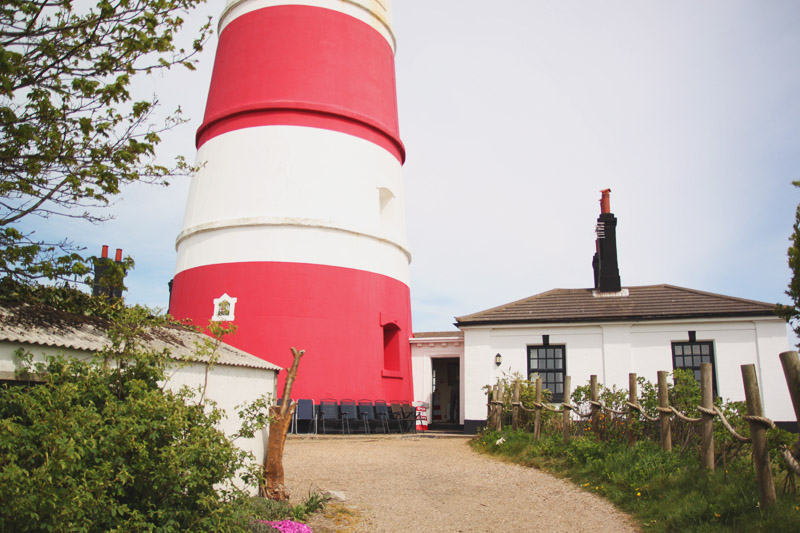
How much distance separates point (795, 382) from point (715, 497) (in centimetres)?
131

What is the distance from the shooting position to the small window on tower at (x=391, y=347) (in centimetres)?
1498

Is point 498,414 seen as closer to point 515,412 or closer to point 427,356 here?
point 515,412

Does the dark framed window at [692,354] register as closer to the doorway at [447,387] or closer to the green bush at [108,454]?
the doorway at [447,387]

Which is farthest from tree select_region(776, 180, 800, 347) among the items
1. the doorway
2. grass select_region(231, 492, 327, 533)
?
the doorway

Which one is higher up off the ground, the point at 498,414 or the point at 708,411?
the point at 708,411

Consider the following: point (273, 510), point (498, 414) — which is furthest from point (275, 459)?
point (498, 414)

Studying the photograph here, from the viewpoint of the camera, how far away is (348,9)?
49.9 ft

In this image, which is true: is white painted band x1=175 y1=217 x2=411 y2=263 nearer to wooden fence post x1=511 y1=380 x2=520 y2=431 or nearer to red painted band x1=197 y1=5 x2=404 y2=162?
red painted band x1=197 y1=5 x2=404 y2=162

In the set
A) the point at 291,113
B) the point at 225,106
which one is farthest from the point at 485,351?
the point at 225,106

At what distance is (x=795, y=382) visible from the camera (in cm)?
425

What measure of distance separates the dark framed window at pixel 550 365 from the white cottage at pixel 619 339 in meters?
0.02

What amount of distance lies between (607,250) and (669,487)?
11.2 m

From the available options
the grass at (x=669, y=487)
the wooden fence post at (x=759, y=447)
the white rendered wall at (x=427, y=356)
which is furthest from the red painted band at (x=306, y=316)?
the wooden fence post at (x=759, y=447)

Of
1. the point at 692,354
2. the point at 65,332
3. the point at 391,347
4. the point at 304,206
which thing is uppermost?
the point at 304,206
